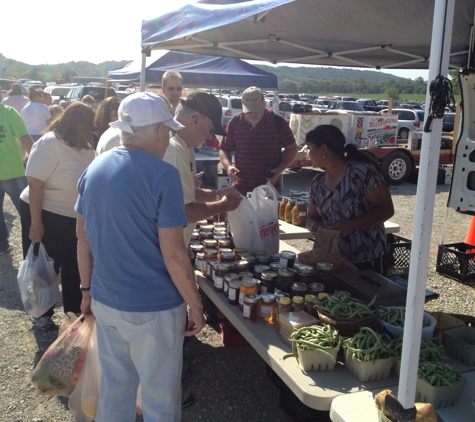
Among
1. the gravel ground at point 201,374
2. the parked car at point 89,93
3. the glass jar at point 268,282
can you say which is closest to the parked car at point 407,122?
the parked car at point 89,93

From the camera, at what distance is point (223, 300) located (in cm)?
272

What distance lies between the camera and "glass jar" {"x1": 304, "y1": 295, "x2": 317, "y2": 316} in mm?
2338

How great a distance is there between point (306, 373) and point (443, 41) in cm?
135

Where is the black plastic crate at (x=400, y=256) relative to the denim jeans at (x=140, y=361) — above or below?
below

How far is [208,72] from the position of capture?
32.3ft

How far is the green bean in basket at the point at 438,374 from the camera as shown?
174cm

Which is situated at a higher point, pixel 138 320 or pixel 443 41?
pixel 443 41

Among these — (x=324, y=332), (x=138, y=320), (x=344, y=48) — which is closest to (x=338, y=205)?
(x=324, y=332)

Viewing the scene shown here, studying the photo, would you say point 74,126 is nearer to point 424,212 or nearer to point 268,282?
point 268,282

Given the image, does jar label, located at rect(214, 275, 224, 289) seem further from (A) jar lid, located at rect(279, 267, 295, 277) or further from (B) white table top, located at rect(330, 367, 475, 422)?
(B) white table top, located at rect(330, 367, 475, 422)

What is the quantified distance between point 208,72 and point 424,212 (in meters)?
9.00

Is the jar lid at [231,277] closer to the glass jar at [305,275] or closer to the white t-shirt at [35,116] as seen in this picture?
the glass jar at [305,275]

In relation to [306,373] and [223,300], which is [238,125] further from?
[306,373]

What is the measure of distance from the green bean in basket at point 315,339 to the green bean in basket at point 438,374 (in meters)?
0.35
